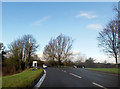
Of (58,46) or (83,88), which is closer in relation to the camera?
(83,88)

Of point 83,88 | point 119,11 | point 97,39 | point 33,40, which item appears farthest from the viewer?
point 33,40

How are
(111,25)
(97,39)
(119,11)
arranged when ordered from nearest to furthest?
(119,11)
(111,25)
(97,39)

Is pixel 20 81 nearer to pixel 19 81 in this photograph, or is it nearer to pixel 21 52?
pixel 19 81

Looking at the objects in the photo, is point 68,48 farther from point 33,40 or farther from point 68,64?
point 33,40

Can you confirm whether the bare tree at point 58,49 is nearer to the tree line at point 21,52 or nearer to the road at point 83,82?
the tree line at point 21,52

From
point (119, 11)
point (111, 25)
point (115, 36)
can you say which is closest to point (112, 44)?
point (115, 36)

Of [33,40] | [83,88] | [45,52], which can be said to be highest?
Answer: [33,40]

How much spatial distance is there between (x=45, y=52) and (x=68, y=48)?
10814 millimetres

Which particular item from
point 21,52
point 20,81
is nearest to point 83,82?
point 20,81

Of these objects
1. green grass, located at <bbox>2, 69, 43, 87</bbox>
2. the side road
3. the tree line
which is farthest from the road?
the tree line

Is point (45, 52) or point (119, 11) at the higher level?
point (119, 11)

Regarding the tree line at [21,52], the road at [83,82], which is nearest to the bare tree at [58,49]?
the tree line at [21,52]

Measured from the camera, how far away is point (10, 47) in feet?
177

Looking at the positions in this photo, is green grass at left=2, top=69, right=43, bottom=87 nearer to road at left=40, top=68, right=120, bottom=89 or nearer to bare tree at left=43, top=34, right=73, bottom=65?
road at left=40, top=68, right=120, bottom=89
